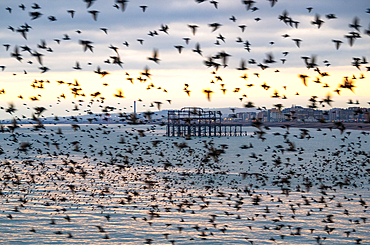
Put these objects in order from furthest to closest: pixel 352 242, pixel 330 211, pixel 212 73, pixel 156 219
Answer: pixel 330 211
pixel 156 219
pixel 352 242
pixel 212 73

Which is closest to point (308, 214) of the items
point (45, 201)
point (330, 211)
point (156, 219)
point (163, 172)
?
point (330, 211)

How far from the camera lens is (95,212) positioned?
2600 cm

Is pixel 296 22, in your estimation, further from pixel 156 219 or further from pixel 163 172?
pixel 163 172

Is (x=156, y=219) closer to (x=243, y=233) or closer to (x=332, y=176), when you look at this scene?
(x=243, y=233)

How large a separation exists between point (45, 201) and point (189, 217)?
10.7 metres

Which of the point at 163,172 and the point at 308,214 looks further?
the point at 163,172

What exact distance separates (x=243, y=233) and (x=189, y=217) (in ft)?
13.7

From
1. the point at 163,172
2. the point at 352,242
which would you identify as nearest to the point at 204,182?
the point at 163,172

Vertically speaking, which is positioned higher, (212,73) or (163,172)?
(212,73)

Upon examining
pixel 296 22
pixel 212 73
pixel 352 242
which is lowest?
pixel 352 242

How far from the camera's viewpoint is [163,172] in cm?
4397

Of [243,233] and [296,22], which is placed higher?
[296,22]

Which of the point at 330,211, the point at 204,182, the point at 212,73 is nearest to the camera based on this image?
the point at 212,73

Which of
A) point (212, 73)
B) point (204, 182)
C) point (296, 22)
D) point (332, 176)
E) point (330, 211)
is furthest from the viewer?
point (332, 176)
